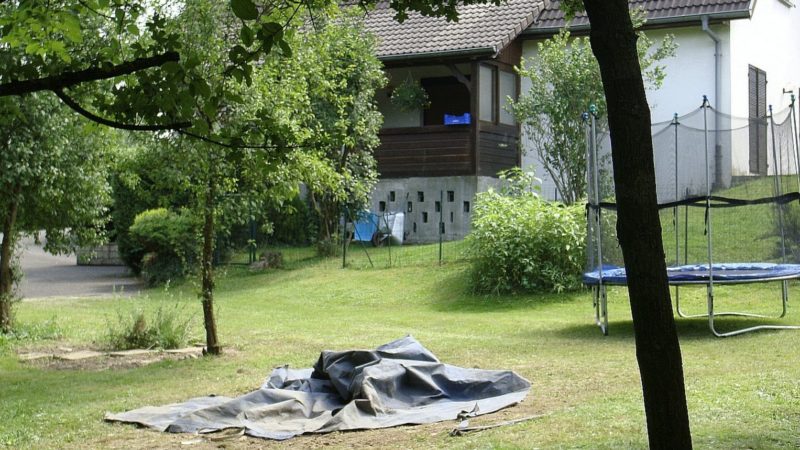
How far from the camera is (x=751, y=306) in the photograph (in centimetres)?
1509

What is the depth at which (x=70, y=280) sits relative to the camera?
2428 centimetres

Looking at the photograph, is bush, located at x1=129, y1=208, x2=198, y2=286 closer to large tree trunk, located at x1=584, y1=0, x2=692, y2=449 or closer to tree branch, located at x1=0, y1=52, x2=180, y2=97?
tree branch, located at x1=0, y1=52, x2=180, y2=97

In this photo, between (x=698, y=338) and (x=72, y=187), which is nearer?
(x=698, y=338)

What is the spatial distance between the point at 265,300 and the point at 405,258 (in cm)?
385

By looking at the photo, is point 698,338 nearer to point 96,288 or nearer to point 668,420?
point 668,420

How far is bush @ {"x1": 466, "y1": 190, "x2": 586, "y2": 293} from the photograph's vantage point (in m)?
17.5

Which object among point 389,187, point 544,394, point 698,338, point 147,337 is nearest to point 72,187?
point 147,337

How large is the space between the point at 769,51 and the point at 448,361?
19.2 metres

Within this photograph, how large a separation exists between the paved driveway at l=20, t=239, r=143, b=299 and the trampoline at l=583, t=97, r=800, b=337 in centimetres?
948

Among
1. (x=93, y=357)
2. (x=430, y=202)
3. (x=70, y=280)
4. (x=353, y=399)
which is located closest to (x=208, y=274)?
(x=93, y=357)

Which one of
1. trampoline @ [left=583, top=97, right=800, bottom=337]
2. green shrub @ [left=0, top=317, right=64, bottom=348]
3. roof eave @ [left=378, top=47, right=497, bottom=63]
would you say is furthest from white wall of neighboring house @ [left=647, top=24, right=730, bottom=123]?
green shrub @ [left=0, top=317, right=64, bottom=348]

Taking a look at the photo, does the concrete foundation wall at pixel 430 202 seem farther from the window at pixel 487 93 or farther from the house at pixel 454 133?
the window at pixel 487 93

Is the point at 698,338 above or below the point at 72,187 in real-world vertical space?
below

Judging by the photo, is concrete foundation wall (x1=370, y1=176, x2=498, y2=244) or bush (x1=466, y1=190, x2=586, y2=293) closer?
bush (x1=466, y1=190, x2=586, y2=293)
